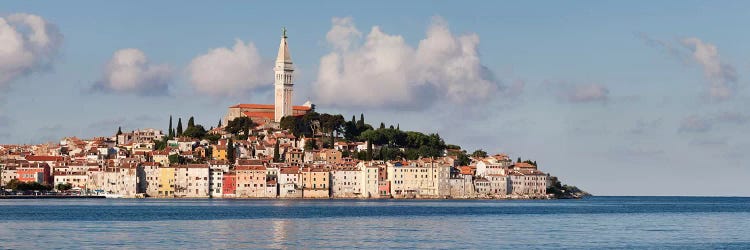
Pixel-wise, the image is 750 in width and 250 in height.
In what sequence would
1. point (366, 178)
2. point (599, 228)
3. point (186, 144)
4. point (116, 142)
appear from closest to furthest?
point (599, 228) → point (366, 178) → point (186, 144) → point (116, 142)

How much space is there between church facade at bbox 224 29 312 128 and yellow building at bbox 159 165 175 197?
61.0 ft

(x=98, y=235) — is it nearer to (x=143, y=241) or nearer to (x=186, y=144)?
(x=143, y=241)

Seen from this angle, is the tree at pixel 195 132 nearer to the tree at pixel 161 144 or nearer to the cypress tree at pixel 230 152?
the tree at pixel 161 144

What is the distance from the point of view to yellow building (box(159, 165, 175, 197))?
4262 inches

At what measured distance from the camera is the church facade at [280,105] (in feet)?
404

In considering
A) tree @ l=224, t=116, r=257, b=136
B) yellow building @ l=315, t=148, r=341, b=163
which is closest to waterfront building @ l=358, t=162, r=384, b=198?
yellow building @ l=315, t=148, r=341, b=163

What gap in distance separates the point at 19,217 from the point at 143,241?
1979 cm

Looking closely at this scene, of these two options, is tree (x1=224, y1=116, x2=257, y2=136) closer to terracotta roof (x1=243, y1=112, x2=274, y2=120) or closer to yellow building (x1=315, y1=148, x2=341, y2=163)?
terracotta roof (x1=243, y1=112, x2=274, y2=120)

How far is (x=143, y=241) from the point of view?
3822cm

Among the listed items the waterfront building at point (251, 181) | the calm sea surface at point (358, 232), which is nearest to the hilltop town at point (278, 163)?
the waterfront building at point (251, 181)

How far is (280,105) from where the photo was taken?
4914 inches

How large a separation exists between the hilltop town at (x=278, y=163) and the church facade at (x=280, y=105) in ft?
0.34

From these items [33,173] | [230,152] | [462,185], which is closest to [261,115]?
[230,152]

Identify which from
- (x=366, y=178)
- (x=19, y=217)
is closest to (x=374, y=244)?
(x=19, y=217)
